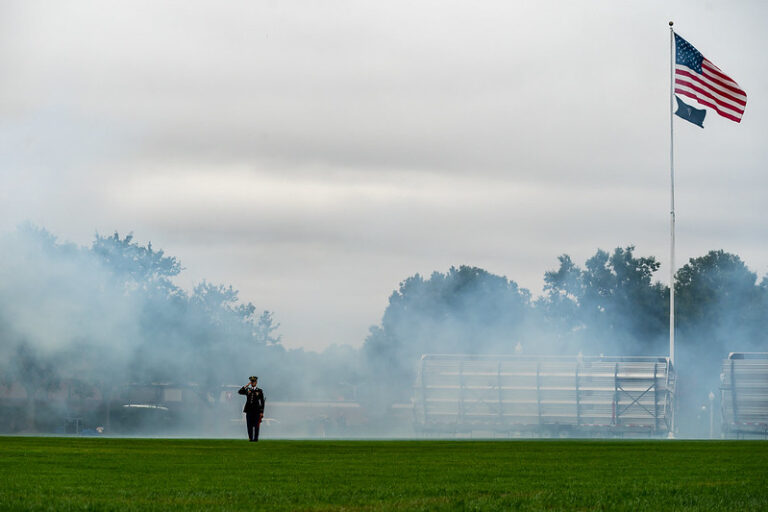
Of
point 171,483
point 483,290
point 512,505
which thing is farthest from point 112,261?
point 512,505

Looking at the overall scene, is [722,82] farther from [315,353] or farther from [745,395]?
[315,353]

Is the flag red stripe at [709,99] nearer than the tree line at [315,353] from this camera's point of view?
Yes

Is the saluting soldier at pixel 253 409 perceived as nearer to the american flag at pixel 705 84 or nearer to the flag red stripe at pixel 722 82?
the american flag at pixel 705 84

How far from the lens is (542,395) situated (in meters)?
53.5

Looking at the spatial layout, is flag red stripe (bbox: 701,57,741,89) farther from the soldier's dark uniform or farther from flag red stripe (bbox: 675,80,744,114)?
the soldier's dark uniform

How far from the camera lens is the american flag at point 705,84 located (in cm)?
4472

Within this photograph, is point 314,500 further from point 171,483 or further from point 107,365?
point 107,365

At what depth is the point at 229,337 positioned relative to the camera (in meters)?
67.1

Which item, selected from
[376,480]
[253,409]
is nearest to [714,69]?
[253,409]

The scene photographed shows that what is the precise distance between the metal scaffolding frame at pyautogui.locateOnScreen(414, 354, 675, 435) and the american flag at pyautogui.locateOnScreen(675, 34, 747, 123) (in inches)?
508

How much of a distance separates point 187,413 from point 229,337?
5330 millimetres

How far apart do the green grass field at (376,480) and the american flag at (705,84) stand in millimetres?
23406

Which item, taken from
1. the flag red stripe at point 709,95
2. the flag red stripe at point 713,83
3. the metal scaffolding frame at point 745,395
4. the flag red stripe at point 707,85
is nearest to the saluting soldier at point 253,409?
the flag red stripe at point 709,95

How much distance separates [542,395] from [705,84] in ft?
54.3
